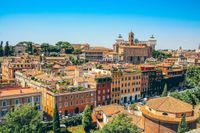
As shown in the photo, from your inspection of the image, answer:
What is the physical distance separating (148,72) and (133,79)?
313 inches

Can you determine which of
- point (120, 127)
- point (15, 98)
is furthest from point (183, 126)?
point (15, 98)

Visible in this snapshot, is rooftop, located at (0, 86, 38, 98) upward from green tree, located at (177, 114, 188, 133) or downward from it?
upward

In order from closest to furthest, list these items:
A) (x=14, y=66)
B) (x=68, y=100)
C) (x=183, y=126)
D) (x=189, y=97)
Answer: (x=183, y=126), (x=68, y=100), (x=189, y=97), (x=14, y=66)

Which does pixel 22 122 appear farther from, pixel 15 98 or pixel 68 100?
pixel 68 100

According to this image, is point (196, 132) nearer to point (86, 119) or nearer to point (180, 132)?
point (180, 132)

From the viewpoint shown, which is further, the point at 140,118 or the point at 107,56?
the point at 107,56

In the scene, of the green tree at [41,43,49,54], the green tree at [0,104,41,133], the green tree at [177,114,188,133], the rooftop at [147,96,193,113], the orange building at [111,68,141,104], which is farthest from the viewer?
the green tree at [41,43,49,54]

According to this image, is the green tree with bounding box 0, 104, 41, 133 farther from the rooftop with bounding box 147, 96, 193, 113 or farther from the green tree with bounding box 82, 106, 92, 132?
the rooftop with bounding box 147, 96, 193, 113

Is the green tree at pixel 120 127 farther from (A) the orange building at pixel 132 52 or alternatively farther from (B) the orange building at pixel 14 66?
(A) the orange building at pixel 132 52

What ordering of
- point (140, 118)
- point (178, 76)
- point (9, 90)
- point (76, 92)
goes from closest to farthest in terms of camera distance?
1. point (140, 118)
2. point (9, 90)
3. point (76, 92)
4. point (178, 76)

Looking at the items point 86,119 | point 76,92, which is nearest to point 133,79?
point 76,92

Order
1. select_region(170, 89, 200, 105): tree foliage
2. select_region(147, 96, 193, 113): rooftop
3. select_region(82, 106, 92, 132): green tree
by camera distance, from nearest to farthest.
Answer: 1. select_region(147, 96, 193, 113): rooftop
2. select_region(82, 106, 92, 132): green tree
3. select_region(170, 89, 200, 105): tree foliage

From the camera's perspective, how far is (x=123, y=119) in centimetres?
3150

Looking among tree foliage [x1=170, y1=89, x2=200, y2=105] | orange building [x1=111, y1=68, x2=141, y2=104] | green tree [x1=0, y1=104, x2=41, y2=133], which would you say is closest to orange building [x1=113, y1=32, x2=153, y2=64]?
orange building [x1=111, y1=68, x2=141, y2=104]
